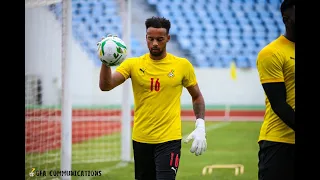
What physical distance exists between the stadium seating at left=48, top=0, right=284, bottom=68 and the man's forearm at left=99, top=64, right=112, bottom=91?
57.7ft

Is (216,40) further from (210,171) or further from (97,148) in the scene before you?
(210,171)

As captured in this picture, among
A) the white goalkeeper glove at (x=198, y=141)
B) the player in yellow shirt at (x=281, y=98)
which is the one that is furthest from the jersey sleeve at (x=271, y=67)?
the white goalkeeper glove at (x=198, y=141)

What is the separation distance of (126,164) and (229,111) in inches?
487

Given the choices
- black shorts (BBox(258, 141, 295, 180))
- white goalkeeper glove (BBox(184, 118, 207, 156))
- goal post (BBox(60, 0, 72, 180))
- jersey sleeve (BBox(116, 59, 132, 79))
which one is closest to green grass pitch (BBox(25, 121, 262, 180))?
goal post (BBox(60, 0, 72, 180))

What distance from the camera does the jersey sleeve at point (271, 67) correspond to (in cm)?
397

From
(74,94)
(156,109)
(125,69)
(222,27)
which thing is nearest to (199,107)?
(156,109)

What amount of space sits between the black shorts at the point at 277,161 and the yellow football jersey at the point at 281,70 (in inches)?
2.0

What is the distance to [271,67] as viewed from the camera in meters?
3.99

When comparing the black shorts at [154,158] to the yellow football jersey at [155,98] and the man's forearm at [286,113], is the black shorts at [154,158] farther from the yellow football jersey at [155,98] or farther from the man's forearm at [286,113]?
the man's forearm at [286,113]

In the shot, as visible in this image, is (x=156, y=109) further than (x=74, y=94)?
No

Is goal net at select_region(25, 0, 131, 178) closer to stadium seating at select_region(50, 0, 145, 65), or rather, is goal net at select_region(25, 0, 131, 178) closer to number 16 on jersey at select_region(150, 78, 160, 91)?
stadium seating at select_region(50, 0, 145, 65)

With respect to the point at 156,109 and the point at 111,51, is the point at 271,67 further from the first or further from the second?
the point at 156,109

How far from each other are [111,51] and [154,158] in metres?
1.16

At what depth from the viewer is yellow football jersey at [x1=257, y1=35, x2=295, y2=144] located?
3988 mm
